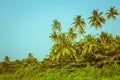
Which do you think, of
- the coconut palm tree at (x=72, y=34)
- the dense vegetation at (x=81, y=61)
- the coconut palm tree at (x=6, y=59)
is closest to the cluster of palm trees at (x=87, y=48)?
the dense vegetation at (x=81, y=61)

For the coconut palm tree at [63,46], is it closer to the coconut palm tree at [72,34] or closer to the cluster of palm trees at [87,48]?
the cluster of palm trees at [87,48]

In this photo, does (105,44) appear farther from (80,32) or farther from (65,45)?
(80,32)

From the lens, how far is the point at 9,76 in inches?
3002

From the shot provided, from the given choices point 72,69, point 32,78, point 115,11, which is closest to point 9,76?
point 32,78

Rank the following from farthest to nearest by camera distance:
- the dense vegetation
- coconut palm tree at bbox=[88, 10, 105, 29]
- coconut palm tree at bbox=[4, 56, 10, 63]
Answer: coconut palm tree at bbox=[4, 56, 10, 63] < coconut palm tree at bbox=[88, 10, 105, 29] < the dense vegetation

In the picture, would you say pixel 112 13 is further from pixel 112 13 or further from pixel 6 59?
pixel 6 59

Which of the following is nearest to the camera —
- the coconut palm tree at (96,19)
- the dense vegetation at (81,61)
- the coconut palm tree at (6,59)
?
the dense vegetation at (81,61)

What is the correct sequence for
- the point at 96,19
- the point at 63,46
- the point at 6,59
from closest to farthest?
the point at 63,46
the point at 96,19
the point at 6,59

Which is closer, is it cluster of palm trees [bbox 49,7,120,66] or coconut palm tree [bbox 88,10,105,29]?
cluster of palm trees [bbox 49,7,120,66]

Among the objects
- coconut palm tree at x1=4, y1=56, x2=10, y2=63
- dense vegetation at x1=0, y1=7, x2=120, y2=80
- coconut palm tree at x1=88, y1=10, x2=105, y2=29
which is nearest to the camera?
dense vegetation at x1=0, y1=7, x2=120, y2=80

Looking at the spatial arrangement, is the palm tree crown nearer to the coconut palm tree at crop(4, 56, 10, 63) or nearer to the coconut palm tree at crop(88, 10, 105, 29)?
the coconut palm tree at crop(88, 10, 105, 29)

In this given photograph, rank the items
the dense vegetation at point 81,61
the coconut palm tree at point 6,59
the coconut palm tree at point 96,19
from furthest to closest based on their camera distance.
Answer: the coconut palm tree at point 6,59 → the coconut palm tree at point 96,19 → the dense vegetation at point 81,61

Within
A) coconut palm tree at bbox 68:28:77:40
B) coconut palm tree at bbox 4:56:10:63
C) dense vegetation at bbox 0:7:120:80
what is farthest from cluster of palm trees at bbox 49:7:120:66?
coconut palm tree at bbox 4:56:10:63

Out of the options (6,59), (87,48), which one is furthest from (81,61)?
(6,59)
